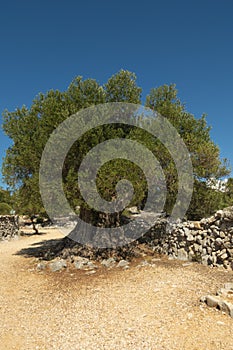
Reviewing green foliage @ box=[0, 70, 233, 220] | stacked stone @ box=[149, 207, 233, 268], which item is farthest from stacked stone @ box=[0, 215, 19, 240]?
stacked stone @ box=[149, 207, 233, 268]

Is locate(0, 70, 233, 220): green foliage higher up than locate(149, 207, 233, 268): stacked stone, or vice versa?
locate(0, 70, 233, 220): green foliage

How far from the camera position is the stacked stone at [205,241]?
11.0m

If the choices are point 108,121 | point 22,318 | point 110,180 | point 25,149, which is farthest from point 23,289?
point 108,121

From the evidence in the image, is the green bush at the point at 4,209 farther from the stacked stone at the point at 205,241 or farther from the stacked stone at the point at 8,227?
Result: the stacked stone at the point at 205,241

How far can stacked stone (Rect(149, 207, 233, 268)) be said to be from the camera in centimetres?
1102

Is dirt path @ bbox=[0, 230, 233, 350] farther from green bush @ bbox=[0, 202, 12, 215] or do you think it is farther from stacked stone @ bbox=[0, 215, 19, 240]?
green bush @ bbox=[0, 202, 12, 215]

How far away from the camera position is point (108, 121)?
540 inches

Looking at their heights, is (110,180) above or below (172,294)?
above

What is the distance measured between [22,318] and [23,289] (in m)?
2.90

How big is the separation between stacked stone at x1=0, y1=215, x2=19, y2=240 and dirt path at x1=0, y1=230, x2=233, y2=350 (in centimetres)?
1510

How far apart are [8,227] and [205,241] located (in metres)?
21.3

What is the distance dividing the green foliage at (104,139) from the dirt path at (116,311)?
3.96 meters

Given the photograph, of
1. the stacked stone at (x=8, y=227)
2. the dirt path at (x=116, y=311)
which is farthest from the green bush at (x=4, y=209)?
the dirt path at (x=116, y=311)

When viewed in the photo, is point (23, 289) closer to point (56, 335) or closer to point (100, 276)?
point (100, 276)
